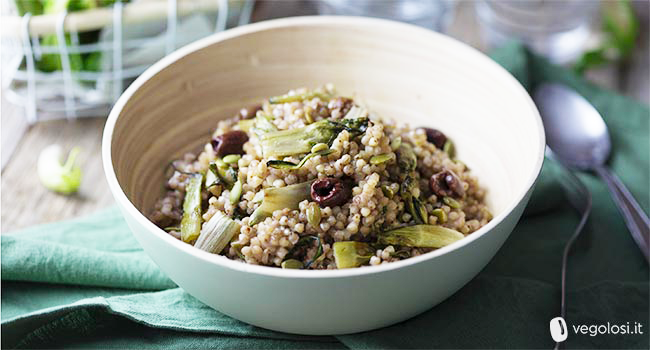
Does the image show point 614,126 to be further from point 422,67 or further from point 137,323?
point 137,323

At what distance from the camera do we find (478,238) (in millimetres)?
1943

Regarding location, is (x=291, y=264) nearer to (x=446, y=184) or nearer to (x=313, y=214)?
(x=313, y=214)

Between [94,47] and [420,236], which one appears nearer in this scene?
[420,236]

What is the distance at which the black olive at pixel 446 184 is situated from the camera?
237cm

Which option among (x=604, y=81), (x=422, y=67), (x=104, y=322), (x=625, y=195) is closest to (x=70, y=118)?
(x=104, y=322)

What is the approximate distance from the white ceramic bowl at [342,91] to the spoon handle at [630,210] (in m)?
0.60

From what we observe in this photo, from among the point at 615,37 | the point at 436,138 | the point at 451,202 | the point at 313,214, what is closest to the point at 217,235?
the point at 313,214

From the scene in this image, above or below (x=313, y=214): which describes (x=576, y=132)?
below

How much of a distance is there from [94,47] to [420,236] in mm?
1953

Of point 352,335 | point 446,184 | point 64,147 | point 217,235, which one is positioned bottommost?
point 64,147

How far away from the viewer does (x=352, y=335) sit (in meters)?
2.18

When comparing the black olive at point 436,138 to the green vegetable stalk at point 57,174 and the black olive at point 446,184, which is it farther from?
the green vegetable stalk at point 57,174

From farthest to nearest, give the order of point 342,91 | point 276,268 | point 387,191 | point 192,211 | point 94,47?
point 94,47 → point 342,91 → point 192,211 → point 387,191 → point 276,268

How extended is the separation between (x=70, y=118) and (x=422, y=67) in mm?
1731
